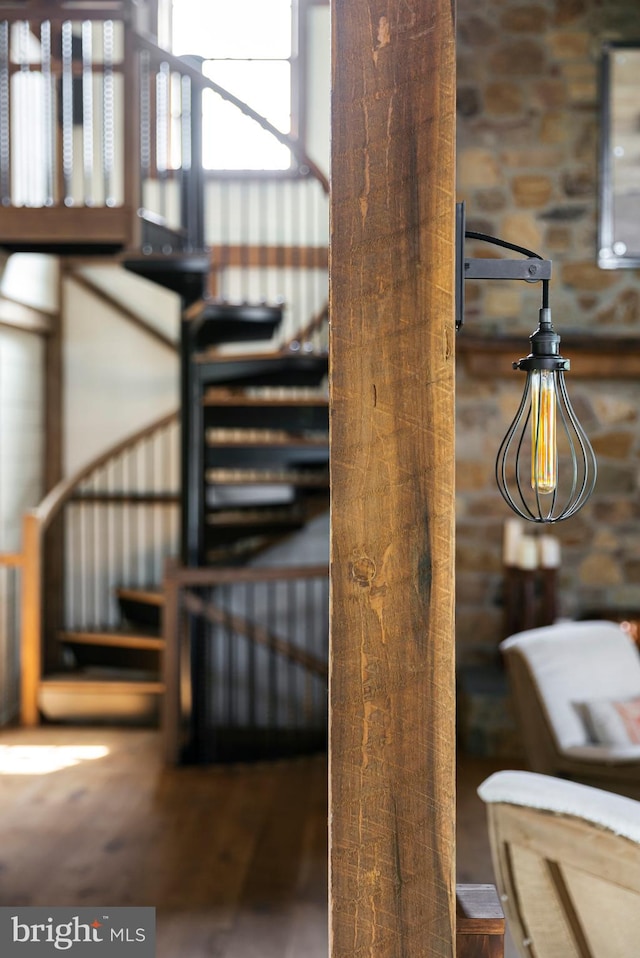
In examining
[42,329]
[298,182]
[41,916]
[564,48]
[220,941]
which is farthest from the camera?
[298,182]

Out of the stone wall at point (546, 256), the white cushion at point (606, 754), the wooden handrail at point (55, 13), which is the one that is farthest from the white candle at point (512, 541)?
the wooden handrail at point (55, 13)

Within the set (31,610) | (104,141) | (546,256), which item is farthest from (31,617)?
(546,256)

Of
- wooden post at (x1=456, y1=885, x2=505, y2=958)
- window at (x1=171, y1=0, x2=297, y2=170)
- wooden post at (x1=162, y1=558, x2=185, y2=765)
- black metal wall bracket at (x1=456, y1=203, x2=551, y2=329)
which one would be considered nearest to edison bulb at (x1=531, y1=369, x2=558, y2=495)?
black metal wall bracket at (x1=456, y1=203, x2=551, y2=329)

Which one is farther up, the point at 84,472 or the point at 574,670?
the point at 84,472

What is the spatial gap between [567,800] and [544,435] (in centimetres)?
89

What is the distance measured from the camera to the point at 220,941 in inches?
121

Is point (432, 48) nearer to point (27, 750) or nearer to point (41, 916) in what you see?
point (41, 916)

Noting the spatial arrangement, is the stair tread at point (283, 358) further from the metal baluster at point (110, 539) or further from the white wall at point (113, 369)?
the metal baluster at point (110, 539)

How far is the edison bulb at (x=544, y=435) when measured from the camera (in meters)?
1.69

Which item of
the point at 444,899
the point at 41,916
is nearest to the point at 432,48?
the point at 444,899

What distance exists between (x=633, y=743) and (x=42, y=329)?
459 centimetres

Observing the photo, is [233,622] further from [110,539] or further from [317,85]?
[317,85]
